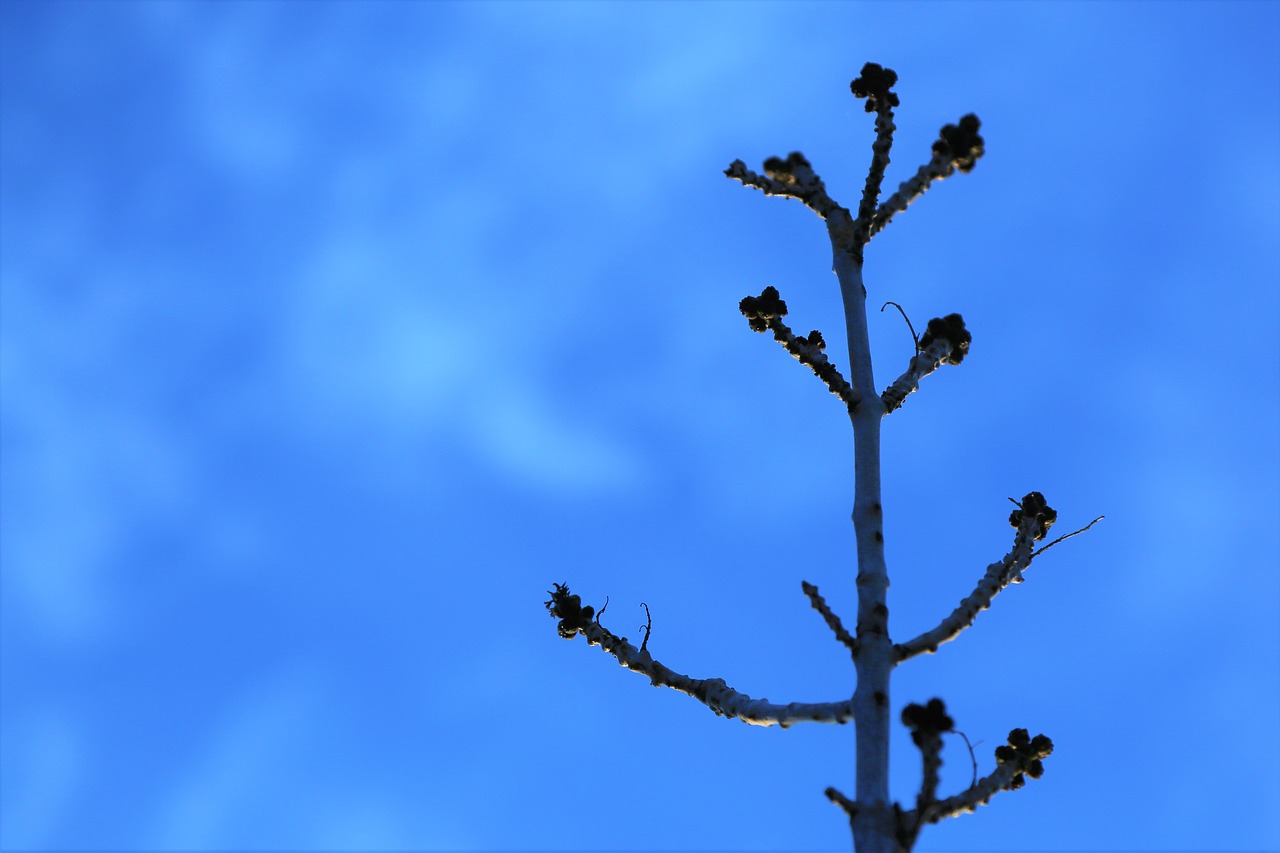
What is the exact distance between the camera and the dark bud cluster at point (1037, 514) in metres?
7.25

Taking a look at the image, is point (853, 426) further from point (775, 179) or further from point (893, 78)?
point (893, 78)

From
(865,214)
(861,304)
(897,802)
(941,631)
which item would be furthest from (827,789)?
(865,214)

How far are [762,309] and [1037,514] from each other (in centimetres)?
250

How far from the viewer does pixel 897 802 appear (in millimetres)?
5098

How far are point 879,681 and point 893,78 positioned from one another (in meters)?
4.62

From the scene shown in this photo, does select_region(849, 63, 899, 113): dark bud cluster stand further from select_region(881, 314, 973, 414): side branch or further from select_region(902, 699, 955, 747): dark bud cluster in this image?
select_region(902, 699, 955, 747): dark bud cluster

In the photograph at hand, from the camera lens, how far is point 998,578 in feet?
21.9

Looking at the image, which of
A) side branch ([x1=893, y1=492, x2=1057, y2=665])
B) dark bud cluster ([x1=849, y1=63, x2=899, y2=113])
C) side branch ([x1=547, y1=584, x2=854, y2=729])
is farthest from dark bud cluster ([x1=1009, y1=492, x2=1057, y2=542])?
dark bud cluster ([x1=849, y1=63, x2=899, y2=113])

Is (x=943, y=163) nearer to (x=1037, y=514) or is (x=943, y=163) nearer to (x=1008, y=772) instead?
(x=1037, y=514)

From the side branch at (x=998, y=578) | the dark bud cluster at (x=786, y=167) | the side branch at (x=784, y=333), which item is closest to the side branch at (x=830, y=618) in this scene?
the side branch at (x=998, y=578)

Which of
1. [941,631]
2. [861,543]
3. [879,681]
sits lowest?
[879,681]

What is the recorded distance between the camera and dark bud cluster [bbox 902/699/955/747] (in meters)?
4.99

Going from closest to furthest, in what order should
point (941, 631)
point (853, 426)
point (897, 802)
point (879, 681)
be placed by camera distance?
point (897, 802), point (879, 681), point (941, 631), point (853, 426)

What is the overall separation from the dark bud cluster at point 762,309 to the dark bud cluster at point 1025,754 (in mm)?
3405
